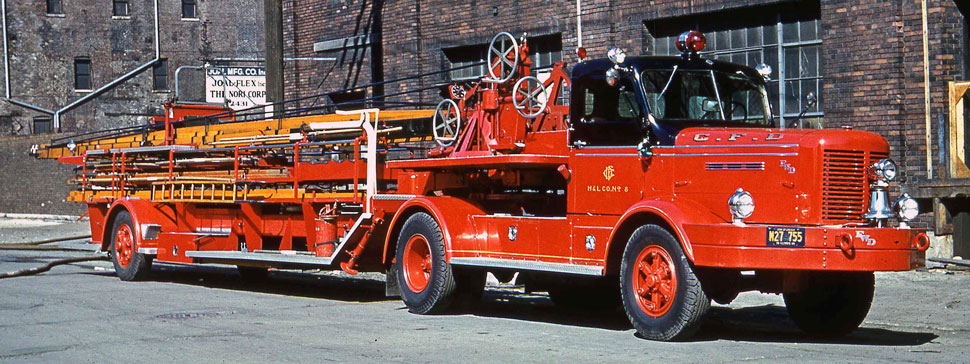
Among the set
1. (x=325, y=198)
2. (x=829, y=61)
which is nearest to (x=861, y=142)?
(x=325, y=198)

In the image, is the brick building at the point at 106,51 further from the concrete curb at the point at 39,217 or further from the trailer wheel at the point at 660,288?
the trailer wheel at the point at 660,288

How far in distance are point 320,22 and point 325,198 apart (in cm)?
1284

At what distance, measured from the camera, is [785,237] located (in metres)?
9.26

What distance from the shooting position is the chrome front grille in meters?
9.51

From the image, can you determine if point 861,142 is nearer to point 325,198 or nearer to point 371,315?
point 371,315

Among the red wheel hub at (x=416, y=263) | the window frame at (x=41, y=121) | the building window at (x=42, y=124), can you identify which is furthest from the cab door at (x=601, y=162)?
the building window at (x=42, y=124)

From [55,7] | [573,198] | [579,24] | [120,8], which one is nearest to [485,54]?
[579,24]

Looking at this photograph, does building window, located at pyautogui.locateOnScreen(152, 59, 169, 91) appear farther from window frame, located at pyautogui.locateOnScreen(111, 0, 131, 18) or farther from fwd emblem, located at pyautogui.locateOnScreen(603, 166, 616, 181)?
fwd emblem, located at pyautogui.locateOnScreen(603, 166, 616, 181)

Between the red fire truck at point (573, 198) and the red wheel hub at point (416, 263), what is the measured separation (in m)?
0.02

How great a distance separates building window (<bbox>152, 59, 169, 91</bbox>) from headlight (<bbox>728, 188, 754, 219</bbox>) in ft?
140

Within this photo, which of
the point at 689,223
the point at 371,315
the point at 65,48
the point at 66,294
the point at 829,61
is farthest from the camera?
the point at 65,48

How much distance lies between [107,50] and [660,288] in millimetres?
42597

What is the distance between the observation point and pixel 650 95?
10.8m

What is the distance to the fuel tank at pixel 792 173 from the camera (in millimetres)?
9508
